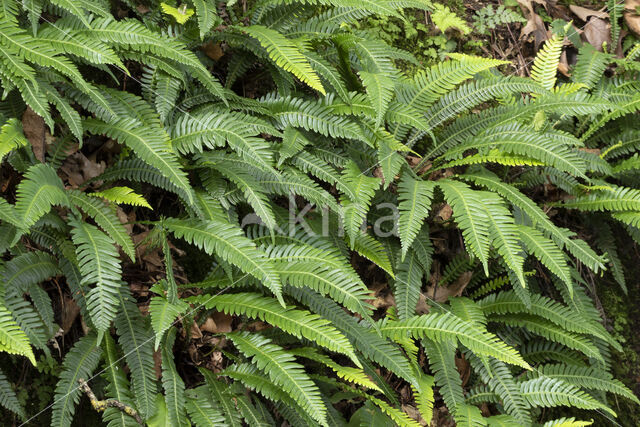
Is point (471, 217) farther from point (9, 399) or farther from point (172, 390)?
point (9, 399)

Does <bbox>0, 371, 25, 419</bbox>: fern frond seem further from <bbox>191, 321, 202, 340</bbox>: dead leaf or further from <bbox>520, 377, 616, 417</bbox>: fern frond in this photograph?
<bbox>520, 377, 616, 417</bbox>: fern frond

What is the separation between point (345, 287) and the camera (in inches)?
107

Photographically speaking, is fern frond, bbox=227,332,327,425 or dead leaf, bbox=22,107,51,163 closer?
fern frond, bbox=227,332,327,425

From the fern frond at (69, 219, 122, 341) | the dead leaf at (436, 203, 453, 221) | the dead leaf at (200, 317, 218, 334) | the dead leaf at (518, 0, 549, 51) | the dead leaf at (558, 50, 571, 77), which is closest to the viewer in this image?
the fern frond at (69, 219, 122, 341)

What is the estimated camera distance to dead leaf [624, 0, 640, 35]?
4699 millimetres

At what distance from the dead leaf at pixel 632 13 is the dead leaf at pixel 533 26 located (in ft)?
2.22

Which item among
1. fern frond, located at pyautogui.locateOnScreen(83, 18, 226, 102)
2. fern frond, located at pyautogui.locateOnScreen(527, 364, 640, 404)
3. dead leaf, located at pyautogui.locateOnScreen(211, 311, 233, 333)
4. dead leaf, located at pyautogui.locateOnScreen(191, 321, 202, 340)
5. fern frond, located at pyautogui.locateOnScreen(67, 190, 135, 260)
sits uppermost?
fern frond, located at pyautogui.locateOnScreen(83, 18, 226, 102)

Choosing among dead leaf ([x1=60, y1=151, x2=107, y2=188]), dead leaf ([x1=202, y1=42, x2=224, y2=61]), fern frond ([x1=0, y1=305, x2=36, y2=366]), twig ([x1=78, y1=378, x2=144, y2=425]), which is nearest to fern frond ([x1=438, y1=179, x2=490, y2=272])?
dead leaf ([x1=202, y1=42, x2=224, y2=61])

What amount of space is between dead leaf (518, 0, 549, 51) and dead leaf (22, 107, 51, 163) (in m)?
3.62

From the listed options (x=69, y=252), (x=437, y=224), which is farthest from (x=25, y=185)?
(x=437, y=224)

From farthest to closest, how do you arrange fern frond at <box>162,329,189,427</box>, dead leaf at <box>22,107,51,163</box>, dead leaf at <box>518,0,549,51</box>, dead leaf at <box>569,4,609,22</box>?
1. dead leaf at <box>569,4,609,22</box>
2. dead leaf at <box>518,0,549,51</box>
3. dead leaf at <box>22,107,51,163</box>
4. fern frond at <box>162,329,189,427</box>

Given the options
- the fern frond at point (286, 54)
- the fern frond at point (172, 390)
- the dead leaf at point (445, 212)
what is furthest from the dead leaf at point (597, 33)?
the fern frond at point (172, 390)

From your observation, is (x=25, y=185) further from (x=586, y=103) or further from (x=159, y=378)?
(x=586, y=103)

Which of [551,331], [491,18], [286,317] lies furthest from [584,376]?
[491,18]
